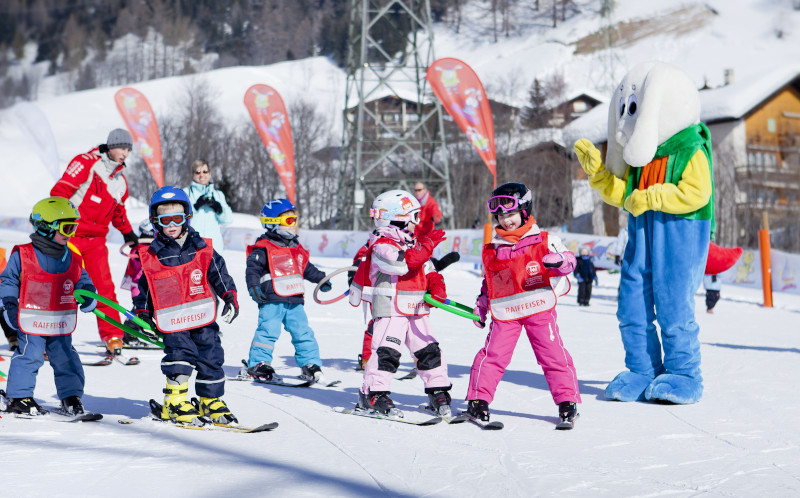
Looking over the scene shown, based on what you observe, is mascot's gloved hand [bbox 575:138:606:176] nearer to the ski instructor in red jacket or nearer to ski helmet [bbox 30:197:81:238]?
ski helmet [bbox 30:197:81:238]

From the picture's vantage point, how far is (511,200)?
530 cm

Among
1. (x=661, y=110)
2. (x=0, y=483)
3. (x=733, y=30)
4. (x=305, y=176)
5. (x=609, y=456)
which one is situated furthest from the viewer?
(x=733, y=30)

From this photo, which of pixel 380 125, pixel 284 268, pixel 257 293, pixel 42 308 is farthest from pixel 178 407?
pixel 380 125

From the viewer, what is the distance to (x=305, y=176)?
5841 centimetres

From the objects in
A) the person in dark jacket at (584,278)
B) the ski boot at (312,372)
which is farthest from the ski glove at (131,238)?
the person in dark jacket at (584,278)

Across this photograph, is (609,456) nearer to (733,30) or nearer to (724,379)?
(724,379)

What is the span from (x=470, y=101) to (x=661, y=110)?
9.79 meters

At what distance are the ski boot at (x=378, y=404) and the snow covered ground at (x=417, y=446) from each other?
165 millimetres

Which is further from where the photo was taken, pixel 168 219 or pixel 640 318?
pixel 640 318

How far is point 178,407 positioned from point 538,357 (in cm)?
209

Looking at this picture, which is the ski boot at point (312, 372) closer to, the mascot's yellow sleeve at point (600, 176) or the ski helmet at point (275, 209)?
the ski helmet at point (275, 209)

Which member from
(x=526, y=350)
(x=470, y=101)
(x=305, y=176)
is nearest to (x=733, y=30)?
(x=305, y=176)

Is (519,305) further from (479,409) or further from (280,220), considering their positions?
(280,220)

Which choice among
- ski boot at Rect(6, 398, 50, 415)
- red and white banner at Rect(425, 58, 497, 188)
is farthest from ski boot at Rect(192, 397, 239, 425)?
red and white banner at Rect(425, 58, 497, 188)
